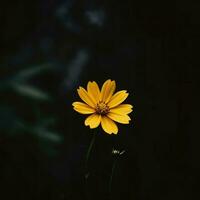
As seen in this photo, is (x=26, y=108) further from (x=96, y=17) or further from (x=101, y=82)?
(x=96, y=17)

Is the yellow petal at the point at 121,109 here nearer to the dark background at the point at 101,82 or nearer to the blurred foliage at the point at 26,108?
the dark background at the point at 101,82

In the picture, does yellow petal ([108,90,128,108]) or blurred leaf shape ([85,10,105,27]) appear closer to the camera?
yellow petal ([108,90,128,108])

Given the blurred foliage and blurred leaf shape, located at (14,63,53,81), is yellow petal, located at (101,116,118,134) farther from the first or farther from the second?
blurred leaf shape, located at (14,63,53,81)

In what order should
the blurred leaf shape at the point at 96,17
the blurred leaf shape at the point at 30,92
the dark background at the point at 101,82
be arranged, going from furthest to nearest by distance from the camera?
1. the blurred leaf shape at the point at 96,17
2. the blurred leaf shape at the point at 30,92
3. the dark background at the point at 101,82

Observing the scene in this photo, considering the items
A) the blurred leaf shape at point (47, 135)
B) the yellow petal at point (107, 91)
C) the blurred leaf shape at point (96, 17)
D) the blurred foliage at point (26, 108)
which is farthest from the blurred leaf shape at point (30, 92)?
the yellow petal at point (107, 91)


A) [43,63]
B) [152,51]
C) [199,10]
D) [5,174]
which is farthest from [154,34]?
[5,174]

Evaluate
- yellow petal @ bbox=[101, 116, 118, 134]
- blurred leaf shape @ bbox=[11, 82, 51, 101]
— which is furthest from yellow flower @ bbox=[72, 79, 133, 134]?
blurred leaf shape @ bbox=[11, 82, 51, 101]

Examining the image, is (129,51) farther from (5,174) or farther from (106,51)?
(5,174)
